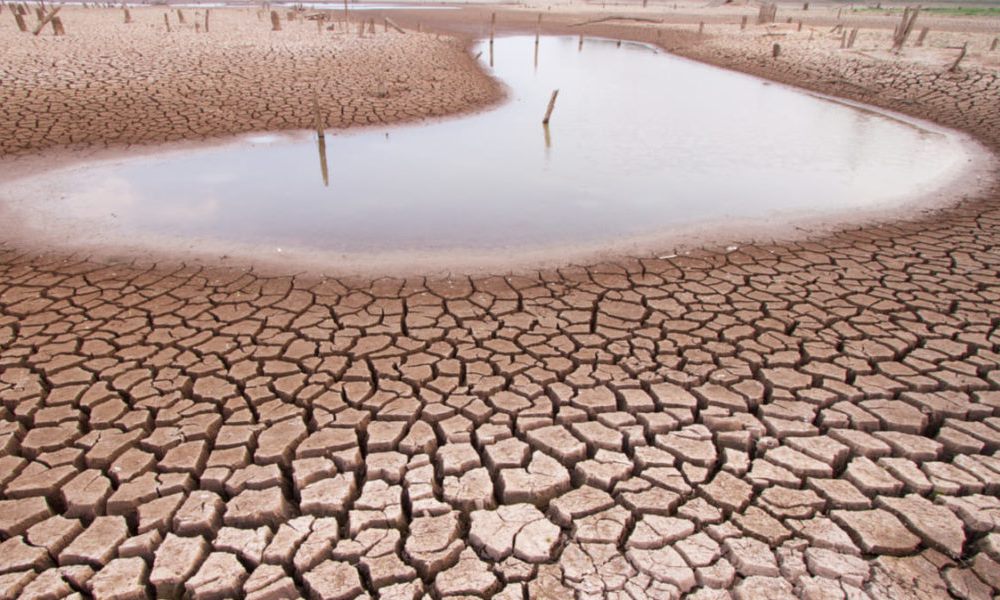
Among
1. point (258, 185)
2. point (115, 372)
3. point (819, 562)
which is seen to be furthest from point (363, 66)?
point (819, 562)

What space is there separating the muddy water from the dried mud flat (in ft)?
4.14

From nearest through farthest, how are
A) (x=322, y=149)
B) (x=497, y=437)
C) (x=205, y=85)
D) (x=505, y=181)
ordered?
(x=497, y=437) < (x=505, y=181) < (x=322, y=149) < (x=205, y=85)

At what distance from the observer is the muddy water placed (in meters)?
6.13

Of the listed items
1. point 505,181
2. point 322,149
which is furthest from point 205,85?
point 505,181

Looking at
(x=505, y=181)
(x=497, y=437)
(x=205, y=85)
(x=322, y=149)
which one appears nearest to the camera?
(x=497, y=437)

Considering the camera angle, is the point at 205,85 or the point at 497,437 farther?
the point at 205,85

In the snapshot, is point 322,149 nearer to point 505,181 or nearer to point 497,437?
point 505,181

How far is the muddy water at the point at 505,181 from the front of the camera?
6133mm

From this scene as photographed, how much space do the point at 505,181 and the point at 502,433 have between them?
5.19 m

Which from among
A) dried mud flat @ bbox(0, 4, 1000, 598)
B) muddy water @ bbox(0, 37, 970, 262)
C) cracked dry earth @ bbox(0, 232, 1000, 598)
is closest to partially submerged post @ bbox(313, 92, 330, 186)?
muddy water @ bbox(0, 37, 970, 262)

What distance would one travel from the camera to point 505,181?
7.84m

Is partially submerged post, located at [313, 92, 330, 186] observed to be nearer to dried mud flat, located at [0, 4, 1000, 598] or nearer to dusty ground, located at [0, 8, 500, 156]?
dusty ground, located at [0, 8, 500, 156]

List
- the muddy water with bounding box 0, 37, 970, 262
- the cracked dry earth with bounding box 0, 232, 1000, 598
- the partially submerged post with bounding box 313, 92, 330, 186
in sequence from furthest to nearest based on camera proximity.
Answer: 1. the partially submerged post with bounding box 313, 92, 330, 186
2. the muddy water with bounding box 0, 37, 970, 262
3. the cracked dry earth with bounding box 0, 232, 1000, 598

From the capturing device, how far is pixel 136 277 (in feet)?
16.1
